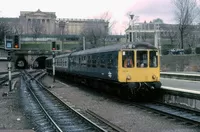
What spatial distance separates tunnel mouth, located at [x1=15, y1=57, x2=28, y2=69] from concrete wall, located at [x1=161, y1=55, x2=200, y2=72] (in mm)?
63703

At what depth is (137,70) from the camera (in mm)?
18359

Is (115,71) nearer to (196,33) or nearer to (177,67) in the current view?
(177,67)

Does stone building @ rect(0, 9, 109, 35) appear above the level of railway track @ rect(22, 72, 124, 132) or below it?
above

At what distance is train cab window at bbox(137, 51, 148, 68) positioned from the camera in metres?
18.5

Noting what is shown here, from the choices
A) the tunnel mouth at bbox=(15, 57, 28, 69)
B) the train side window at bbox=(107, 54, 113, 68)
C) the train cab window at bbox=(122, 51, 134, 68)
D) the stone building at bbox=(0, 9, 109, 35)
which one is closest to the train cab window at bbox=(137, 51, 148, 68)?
the train cab window at bbox=(122, 51, 134, 68)

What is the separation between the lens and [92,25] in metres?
89.1

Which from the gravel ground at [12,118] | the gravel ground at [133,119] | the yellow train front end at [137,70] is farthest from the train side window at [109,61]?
the gravel ground at [12,118]

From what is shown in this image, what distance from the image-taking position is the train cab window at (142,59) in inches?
729

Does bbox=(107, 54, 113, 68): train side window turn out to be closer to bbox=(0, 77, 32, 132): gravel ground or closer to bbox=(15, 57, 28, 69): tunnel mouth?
bbox=(0, 77, 32, 132): gravel ground

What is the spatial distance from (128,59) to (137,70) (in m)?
0.72

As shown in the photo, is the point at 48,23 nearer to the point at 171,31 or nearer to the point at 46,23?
the point at 46,23

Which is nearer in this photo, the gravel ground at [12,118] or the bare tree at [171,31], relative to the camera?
the gravel ground at [12,118]

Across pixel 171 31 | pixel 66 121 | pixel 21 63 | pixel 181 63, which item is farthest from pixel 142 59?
pixel 21 63

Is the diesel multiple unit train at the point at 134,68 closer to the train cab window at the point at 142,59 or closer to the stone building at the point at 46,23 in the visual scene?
the train cab window at the point at 142,59
